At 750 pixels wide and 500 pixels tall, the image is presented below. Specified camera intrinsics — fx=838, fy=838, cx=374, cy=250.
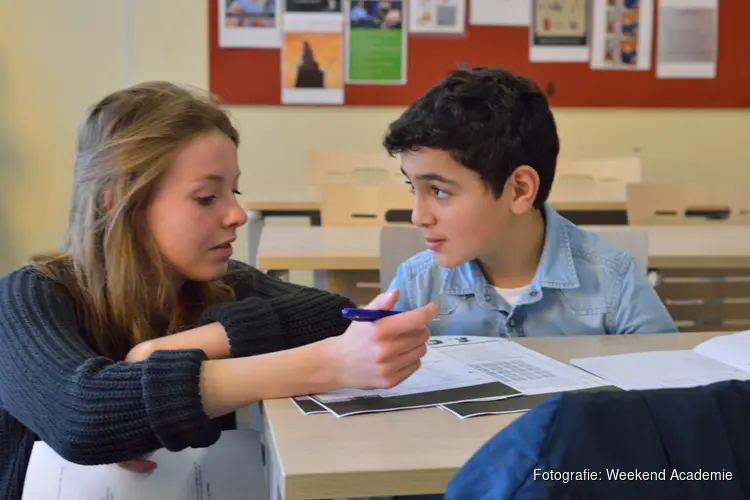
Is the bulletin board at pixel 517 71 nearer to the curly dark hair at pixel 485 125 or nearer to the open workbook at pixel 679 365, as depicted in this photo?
the curly dark hair at pixel 485 125

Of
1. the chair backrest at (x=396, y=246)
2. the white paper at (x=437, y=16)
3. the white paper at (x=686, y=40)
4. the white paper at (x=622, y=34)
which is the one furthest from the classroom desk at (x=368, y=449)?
the white paper at (x=686, y=40)

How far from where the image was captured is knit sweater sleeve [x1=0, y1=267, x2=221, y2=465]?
0.93 metres

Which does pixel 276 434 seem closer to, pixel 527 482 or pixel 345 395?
pixel 345 395

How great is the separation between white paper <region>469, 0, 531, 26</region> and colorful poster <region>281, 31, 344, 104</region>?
2.11ft

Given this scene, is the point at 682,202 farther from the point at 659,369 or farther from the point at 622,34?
the point at 659,369

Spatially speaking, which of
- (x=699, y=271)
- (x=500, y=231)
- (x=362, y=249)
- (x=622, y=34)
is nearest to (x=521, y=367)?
(x=500, y=231)

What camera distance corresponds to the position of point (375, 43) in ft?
12.6

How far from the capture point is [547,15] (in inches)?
154

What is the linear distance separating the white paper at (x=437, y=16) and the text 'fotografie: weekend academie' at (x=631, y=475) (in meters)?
3.57

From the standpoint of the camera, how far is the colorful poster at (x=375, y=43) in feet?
12.5

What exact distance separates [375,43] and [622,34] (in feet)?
3.84

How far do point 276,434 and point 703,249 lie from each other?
1501 mm

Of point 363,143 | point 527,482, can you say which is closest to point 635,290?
point 527,482

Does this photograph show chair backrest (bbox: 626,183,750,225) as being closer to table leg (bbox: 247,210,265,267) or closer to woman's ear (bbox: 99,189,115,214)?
table leg (bbox: 247,210,265,267)
